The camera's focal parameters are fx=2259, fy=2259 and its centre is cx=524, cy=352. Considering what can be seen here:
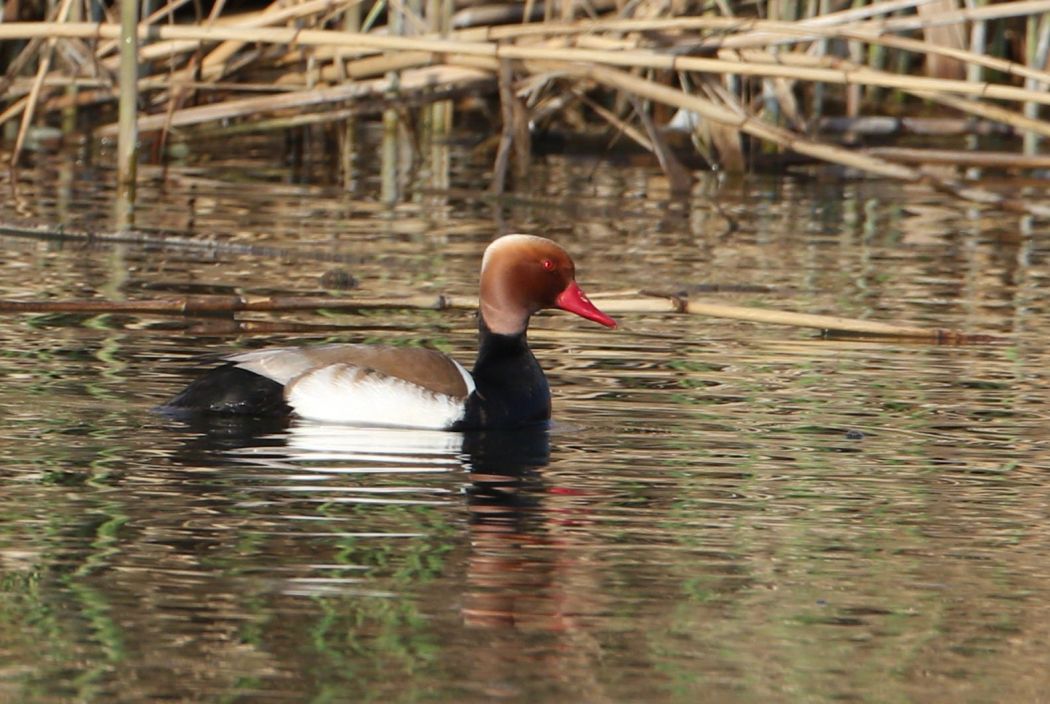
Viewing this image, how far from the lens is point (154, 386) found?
7.76 m

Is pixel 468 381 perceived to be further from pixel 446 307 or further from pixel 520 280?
pixel 446 307

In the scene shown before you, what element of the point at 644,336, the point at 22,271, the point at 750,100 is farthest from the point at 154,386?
the point at 750,100

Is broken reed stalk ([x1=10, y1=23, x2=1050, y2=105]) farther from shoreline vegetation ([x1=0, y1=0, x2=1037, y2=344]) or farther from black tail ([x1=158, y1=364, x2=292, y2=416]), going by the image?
black tail ([x1=158, y1=364, x2=292, y2=416])

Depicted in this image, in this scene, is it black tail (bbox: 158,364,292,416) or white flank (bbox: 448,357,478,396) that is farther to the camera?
white flank (bbox: 448,357,478,396)

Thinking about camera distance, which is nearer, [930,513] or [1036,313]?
[930,513]

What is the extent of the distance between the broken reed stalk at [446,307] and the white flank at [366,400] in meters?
1.67

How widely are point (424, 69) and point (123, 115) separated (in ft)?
8.55

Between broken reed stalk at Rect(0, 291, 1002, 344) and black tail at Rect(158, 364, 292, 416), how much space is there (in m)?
1.59

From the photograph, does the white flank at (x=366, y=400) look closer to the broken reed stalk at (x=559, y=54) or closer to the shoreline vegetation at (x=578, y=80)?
the shoreline vegetation at (x=578, y=80)

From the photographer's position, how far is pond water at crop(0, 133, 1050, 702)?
467cm

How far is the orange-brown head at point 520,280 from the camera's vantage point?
7.82m

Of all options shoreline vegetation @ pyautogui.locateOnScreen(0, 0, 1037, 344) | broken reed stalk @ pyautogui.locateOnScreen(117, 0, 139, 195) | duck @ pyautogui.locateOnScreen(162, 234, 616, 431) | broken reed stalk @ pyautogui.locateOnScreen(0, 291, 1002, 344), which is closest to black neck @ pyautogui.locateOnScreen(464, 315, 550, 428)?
duck @ pyautogui.locateOnScreen(162, 234, 616, 431)

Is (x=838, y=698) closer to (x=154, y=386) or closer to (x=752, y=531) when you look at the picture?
(x=752, y=531)

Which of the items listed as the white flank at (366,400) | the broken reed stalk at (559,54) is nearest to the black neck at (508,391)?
the white flank at (366,400)
